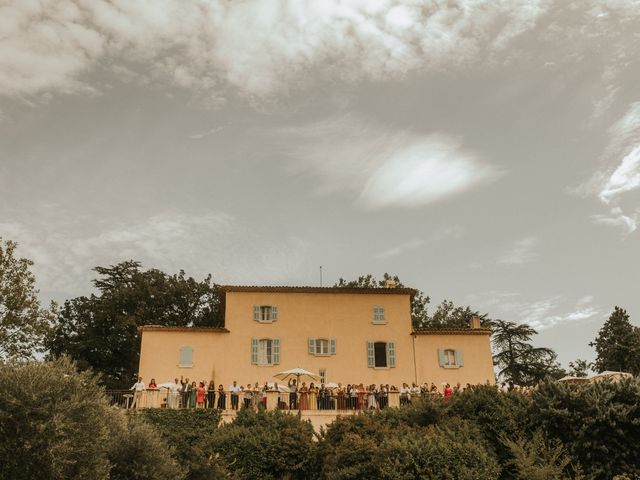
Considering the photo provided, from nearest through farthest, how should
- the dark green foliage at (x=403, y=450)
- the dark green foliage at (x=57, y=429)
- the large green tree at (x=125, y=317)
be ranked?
the dark green foliage at (x=57, y=429) < the dark green foliage at (x=403, y=450) < the large green tree at (x=125, y=317)

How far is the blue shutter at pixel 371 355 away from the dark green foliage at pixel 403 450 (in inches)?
447

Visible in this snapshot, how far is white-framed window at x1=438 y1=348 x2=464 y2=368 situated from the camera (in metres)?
34.3

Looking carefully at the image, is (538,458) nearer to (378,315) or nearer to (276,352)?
(378,315)

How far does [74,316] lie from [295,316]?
21710 millimetres

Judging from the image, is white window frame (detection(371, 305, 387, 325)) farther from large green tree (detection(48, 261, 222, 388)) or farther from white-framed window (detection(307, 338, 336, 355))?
large green tree (detection(48, 261, 222, 388))

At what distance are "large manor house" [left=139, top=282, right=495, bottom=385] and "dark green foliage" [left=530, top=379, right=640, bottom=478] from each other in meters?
14.4

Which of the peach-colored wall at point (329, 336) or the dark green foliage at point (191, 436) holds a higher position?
the peach-colored wall at point (329, 336)

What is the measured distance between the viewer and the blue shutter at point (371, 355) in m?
34.5

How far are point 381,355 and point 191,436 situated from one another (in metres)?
15.2

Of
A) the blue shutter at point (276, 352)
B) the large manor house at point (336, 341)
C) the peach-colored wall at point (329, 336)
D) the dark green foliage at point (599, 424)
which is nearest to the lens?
the dark green foliage at point (599, 424)

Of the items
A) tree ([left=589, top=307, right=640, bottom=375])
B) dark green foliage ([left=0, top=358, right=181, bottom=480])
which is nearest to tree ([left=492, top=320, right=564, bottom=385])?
tree ([left=589, top=307, right=640, bottom=375])

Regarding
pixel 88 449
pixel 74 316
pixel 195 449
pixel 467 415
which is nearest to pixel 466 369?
pixel 467 415

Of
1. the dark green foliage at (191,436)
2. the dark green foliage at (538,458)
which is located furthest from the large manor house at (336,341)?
the dark green foliage at (538,458)

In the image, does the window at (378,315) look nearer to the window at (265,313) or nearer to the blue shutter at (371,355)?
the blue shutter at (371,355)
